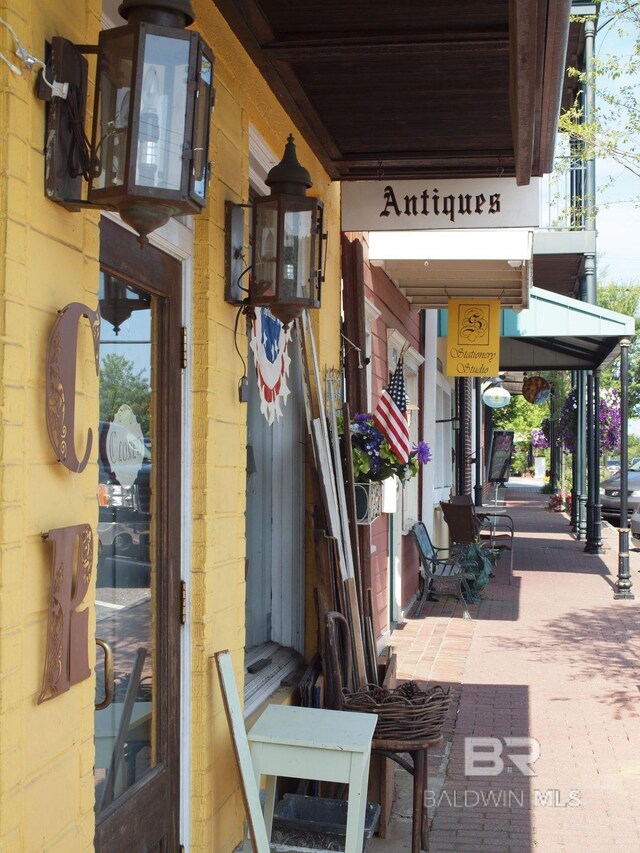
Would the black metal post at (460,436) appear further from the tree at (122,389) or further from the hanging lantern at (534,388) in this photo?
the tree at (122,389)

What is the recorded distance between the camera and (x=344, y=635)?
4848 millimetres

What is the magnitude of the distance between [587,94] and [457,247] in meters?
4.93

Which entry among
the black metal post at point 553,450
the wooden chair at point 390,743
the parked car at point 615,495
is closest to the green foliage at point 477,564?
the wooden chair at point 390,743

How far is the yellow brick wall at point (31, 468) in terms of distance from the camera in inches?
84.0

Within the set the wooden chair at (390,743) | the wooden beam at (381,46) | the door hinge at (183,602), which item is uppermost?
the wooden beam at (381,46)

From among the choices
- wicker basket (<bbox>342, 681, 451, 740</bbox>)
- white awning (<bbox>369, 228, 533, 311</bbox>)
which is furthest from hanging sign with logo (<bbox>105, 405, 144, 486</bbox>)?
white awning (<bbox>369, 228, 533, 311</bbox>)

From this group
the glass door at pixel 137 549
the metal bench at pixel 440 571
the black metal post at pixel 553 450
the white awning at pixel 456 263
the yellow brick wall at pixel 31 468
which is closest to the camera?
the yellow brick wall at pixel 31 468

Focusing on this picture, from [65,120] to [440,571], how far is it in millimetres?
9741

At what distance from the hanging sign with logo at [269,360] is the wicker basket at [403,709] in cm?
136

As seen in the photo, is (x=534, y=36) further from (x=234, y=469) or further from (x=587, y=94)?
(x=587, y=94)

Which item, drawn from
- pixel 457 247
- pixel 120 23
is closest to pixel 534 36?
pixel 120 23

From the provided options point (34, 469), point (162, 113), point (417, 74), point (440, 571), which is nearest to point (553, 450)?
point (440, 571)

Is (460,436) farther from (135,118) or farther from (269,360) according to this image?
(135,118)

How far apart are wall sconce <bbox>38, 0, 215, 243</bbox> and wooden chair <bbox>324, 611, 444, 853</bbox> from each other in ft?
8.71
